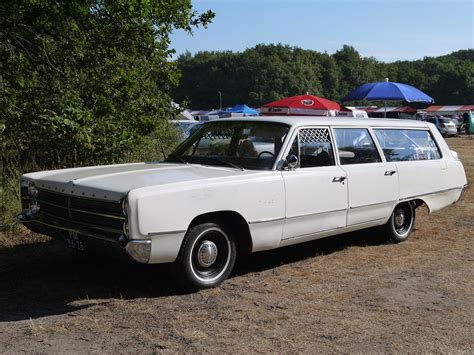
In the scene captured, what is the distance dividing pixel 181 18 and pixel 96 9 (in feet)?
5.31

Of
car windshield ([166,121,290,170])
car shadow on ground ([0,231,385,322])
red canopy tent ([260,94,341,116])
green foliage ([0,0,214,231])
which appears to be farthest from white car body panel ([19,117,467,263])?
red canopy tent ([260,94,341,116])

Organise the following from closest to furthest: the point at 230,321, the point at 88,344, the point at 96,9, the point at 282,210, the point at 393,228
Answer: the point at 88,344, the point at 230,321, the point at 282,210, the point at 393,228, the point at 96,9

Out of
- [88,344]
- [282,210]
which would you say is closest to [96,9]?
[282,210]

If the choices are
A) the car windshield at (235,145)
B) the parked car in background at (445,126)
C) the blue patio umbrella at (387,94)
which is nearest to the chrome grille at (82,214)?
the car windshield at (235,145)

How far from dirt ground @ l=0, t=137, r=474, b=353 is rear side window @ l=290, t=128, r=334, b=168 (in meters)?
1.11

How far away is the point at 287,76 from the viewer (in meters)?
111

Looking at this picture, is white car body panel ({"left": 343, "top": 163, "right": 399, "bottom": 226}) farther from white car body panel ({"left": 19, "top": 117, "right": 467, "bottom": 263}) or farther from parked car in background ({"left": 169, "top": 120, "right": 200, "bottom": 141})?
parked car in background ({"left": 169, "top": 120, "right": 200, "bottom": 141})

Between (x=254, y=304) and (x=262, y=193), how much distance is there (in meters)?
1.04

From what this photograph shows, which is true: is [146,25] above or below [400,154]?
above

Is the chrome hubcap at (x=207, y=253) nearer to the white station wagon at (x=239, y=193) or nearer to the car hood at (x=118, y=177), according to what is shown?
the white station wagon at (x=239, y=193)

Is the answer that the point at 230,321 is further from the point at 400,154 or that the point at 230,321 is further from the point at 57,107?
the point at 57,107

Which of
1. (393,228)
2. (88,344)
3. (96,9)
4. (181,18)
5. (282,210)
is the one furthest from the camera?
(181,18)

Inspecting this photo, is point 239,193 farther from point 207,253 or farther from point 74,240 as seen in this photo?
point 74,240

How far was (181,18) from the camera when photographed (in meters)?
9.24
